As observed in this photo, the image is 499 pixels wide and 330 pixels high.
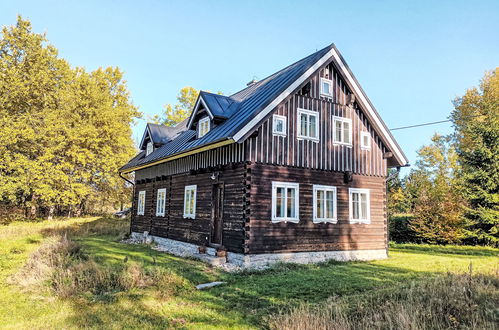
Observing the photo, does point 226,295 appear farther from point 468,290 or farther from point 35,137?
point 35,137

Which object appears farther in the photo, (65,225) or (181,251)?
(65,225)

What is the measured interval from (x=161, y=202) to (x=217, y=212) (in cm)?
633

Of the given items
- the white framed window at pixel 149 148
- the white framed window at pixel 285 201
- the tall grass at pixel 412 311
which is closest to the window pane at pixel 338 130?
the white framed window at pixel 285 201

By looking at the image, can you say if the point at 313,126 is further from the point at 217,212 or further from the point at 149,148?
the point at 149,148

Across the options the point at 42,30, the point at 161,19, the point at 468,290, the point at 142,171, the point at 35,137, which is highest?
the point at 42,30

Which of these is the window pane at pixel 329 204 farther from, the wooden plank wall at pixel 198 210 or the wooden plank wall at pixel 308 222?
the wooden plank wall at pixel 198 210

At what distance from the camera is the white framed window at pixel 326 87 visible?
48.6 feet

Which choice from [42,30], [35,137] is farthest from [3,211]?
[42,30]

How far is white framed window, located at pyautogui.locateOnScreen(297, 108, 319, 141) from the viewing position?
13869 millimetres

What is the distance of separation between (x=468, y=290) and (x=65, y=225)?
27396mm

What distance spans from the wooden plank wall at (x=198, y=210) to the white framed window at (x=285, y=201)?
1272mm

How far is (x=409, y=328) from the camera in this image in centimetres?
551

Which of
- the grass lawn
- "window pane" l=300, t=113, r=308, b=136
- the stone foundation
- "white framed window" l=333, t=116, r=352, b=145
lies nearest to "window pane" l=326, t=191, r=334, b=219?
the stone foundation

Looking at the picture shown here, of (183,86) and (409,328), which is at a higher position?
(183,86)
